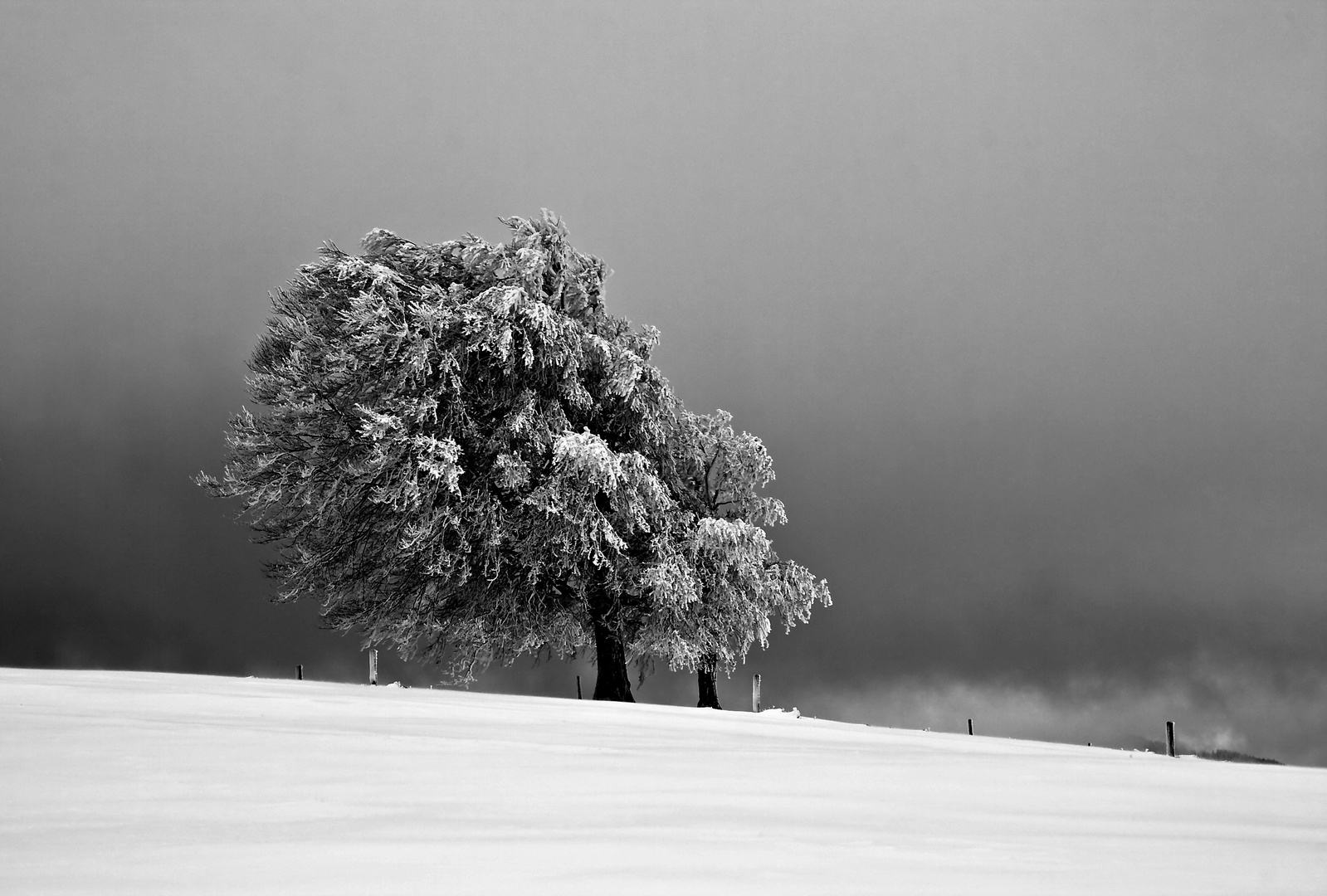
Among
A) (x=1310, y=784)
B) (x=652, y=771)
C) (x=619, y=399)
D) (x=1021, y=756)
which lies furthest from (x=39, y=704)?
(x=619, y=399)

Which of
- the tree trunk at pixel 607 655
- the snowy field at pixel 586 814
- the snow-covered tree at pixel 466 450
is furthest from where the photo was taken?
the tree trunk at pixel 607 655

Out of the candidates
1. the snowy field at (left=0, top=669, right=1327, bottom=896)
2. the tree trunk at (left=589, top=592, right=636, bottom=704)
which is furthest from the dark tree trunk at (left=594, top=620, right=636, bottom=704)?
the snowy field at (left=0, top=669, right=1327, bottom=896)

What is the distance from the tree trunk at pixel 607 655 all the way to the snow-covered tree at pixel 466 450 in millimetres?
39

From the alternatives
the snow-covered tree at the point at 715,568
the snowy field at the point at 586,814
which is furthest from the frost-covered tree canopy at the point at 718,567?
the snowy field at the point at 586,814

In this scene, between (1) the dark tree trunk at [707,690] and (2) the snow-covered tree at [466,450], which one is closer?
(2) the snow-covered tree at [466,450]

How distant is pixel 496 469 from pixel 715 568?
16.6 feet

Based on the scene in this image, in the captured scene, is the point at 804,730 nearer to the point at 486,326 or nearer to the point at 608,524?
the point at 608,524

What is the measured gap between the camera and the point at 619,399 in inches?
834

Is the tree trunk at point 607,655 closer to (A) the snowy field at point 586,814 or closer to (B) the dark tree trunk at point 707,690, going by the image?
(B) the dark tree trunk at point 707,690

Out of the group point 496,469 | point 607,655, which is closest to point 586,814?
point 496,469

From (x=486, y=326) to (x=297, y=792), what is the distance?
635 inches

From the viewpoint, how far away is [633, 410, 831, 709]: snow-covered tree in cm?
2048

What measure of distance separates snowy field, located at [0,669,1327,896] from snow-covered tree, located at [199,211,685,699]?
40.4 feet

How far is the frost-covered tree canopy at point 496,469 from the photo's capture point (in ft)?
63.3
